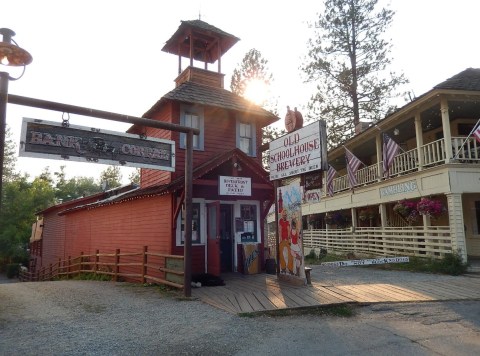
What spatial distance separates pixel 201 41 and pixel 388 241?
37.7 ft

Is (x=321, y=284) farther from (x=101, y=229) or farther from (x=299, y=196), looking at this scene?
(x=101, y=229)

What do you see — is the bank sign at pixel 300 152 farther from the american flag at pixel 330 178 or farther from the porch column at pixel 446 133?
the american flag at pixel 330 178

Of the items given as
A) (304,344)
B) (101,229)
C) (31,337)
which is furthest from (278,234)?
(101,229)

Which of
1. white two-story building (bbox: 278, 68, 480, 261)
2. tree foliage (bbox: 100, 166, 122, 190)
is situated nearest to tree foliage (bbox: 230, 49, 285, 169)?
white two-story building (bbox: 278, 68, 480, 261)

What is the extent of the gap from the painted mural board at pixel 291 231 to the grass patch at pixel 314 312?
2.42 meters

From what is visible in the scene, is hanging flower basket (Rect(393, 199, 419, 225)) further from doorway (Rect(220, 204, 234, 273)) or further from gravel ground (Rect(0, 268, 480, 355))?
gravel ground (Rect(0, 268, 480, 355))

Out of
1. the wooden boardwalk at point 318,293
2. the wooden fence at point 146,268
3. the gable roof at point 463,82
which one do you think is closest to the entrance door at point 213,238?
the wooden boardwalk at point 318,293

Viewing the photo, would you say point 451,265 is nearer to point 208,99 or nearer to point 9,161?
point 208,99

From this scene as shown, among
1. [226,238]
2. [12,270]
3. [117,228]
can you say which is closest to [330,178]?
[226,238]

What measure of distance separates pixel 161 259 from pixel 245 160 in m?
4.07

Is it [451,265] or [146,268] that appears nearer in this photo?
[146,268]

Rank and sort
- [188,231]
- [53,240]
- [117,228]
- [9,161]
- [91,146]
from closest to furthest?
[91,146], [188,231], [117,228], [53,240], [9,161]

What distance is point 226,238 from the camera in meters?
13.1

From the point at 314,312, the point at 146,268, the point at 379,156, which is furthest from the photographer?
the point at 379,156
